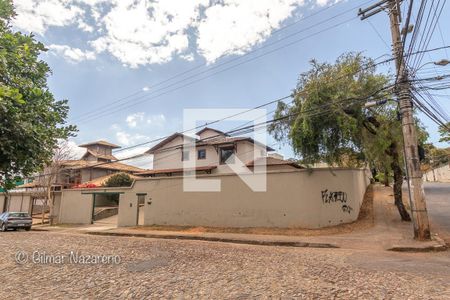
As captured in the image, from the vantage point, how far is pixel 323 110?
1384cm

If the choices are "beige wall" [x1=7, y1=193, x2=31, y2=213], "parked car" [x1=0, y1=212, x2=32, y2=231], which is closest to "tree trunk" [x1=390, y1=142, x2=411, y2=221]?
"parked car" [x1=0, y1=212, x2=32, y2=231]

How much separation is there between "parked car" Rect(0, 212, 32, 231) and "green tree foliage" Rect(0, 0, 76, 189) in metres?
22.0

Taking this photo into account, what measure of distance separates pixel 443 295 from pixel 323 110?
30.9 ft

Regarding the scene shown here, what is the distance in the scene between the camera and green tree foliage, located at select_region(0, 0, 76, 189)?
168 inches

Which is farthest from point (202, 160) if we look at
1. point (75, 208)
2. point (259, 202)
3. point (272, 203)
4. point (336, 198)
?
point (336, 198)

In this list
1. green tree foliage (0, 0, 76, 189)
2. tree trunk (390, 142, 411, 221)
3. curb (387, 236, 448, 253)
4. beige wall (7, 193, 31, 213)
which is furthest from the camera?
beige wall (7, 193, 31, 213)

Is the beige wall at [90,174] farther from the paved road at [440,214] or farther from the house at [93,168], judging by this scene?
the paved road at [440,214]

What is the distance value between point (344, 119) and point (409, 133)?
278cm

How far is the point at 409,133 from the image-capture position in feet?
37.2

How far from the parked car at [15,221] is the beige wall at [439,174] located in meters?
61.2

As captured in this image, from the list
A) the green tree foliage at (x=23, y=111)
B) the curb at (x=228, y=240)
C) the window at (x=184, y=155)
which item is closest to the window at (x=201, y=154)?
the window at (x=184, y=155)

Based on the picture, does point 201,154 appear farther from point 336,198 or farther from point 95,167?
point 336,198

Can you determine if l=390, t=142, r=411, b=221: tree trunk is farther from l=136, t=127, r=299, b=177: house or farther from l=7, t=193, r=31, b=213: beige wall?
l=7, t=193, r=31, b=213: beige wall

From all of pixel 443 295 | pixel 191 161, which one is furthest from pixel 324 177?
pixel 191 161
